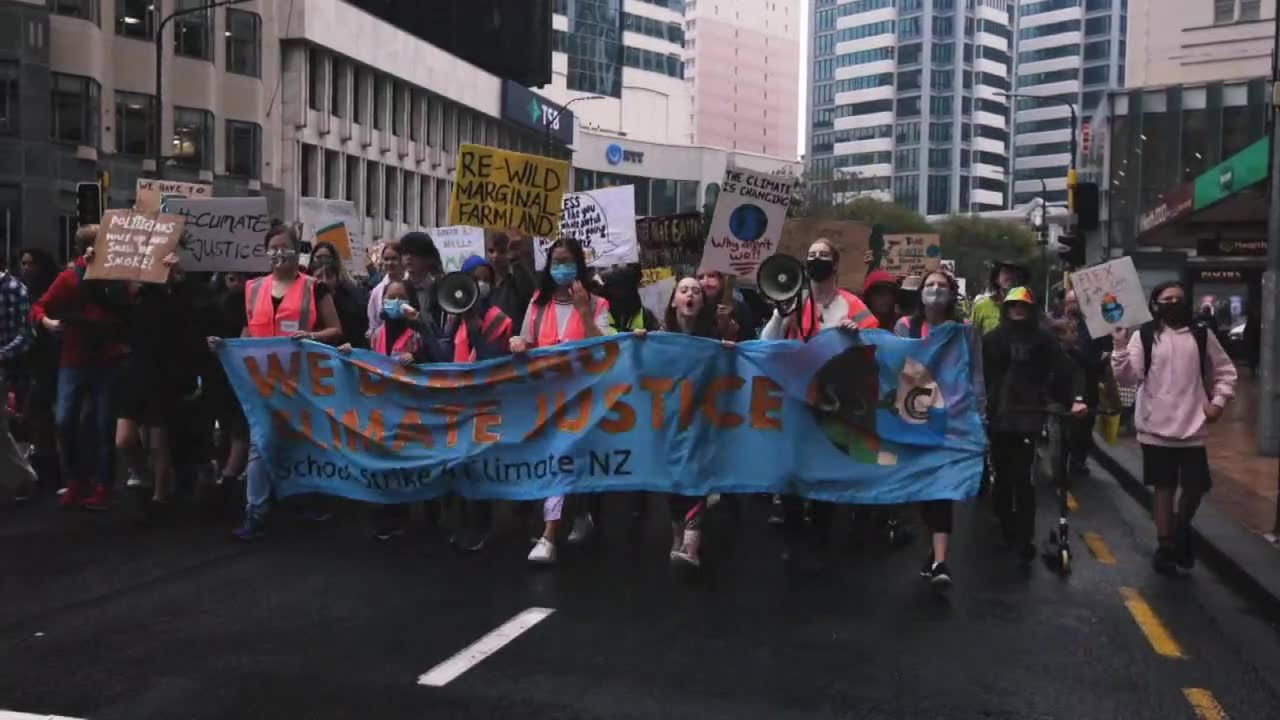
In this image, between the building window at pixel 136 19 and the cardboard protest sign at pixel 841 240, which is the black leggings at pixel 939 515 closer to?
the cardboard protest sign at pixel 841 240

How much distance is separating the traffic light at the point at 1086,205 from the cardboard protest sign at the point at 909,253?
2604 millimetres

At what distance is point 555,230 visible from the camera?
14328 millimetres

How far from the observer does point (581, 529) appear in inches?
372

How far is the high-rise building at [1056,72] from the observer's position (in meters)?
164

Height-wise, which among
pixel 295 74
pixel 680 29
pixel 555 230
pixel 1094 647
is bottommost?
pixel 1094 647

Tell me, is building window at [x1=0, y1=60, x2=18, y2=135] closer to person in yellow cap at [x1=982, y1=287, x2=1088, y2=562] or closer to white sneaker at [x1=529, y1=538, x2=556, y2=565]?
white sneaker at [x1=529, y1=538, x2=556, y2=565]

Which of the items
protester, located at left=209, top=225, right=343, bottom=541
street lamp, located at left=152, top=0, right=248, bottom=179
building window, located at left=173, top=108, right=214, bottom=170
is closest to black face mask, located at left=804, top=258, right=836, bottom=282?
protester, located at left=209, top=225, right=343, bottom=541

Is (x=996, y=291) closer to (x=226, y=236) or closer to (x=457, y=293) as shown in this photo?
(x=226, y=236)

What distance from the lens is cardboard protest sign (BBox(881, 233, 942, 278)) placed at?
21.3m

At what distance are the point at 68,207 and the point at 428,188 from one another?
2591 cm

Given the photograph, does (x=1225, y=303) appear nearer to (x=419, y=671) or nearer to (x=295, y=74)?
(x=295, y=74)

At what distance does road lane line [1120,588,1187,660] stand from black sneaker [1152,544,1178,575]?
2.29 feet

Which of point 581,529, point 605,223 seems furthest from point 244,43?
point 581,529

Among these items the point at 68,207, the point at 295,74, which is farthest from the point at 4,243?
the point at 295,74
